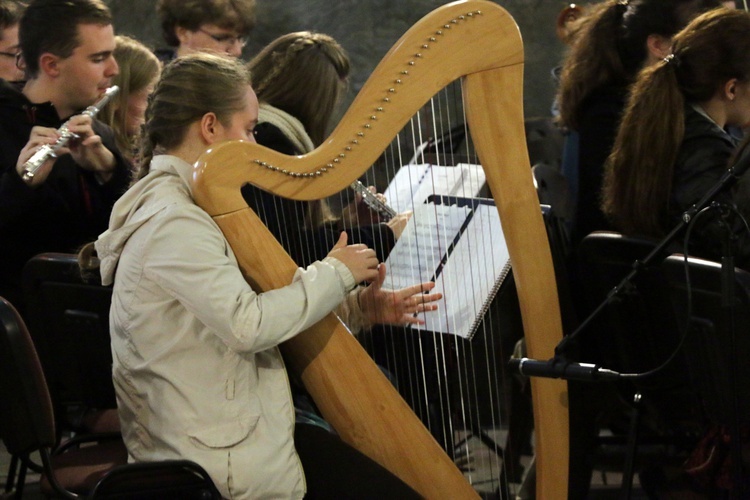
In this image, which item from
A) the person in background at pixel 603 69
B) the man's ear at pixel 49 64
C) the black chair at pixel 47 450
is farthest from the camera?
the person in background at pixel 603 69

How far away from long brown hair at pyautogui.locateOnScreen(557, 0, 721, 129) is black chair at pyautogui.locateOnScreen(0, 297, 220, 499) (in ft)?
5.21

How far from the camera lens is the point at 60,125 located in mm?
2648

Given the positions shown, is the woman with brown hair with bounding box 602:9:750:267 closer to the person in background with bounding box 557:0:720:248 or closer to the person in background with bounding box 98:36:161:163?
the person in background with bounding box 557:0:720:248

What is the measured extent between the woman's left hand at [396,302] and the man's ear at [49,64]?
1.14 metres

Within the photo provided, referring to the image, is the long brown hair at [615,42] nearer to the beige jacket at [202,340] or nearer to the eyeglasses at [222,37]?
the eyeglasses at [222,37]

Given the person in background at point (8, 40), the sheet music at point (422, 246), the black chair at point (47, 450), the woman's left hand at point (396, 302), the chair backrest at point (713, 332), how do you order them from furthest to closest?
the person in background at point (8, 40) < the sheet music at point (422, 246) < the woman's left hand at point (396, 302) < the chair backrest at point (713, 332) < the black chair at point (47, 450)

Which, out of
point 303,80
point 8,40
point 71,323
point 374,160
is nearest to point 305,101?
point 303,80

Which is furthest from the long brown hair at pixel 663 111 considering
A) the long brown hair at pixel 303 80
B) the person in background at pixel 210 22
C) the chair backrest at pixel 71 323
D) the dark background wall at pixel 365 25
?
the dark background wall at pixel 365 25

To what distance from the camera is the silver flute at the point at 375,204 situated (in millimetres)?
2129

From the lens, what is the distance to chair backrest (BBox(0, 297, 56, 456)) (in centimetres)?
179

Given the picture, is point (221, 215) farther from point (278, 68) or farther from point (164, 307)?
point (278, 68)

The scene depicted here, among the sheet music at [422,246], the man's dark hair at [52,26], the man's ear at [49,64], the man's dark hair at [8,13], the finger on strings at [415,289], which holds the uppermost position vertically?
the man's dark hair at [8,13]

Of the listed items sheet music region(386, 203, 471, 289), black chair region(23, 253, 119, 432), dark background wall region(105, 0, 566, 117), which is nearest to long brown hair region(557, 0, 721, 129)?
sheet music region(386, 203, 471, 289)

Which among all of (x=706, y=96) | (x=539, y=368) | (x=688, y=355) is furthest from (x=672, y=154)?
(x=539, y=368)
